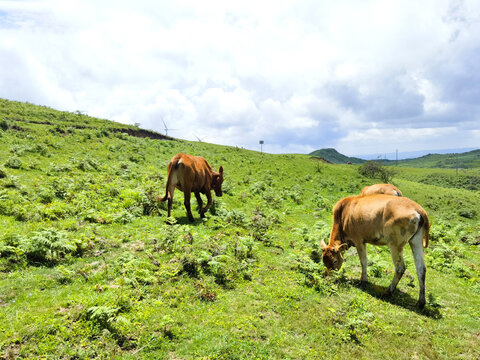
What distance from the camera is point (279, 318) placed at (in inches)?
285

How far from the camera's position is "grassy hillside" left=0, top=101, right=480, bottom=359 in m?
5.88

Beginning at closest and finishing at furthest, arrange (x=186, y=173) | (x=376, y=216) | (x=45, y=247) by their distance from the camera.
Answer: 1. (x=45, y=247)
2. (x=376, y=216)
3. (x=186, y=173)

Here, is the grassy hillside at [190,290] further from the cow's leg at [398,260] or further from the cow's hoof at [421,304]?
the cow's leg at [398,260]

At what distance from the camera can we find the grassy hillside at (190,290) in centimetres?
588

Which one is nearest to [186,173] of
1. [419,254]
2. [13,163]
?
[419,254]

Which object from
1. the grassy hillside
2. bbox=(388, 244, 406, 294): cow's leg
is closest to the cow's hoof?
the grassy hillside

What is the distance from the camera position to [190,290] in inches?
311

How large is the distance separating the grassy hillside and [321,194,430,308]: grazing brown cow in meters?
0.92

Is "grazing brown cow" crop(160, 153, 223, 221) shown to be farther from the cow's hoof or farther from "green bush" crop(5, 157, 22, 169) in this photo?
"green bush" crop(5, 157, 22, 169)

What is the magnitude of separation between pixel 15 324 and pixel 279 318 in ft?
20.3

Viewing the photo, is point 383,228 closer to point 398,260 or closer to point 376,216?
point 376,216

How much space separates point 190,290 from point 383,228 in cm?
653

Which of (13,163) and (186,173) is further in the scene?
(13,163)

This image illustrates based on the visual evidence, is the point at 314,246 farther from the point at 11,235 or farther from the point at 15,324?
the point at 11,235
